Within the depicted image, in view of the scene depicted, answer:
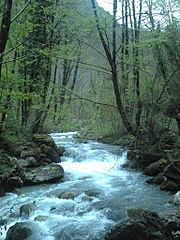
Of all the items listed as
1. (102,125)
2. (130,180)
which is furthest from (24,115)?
(130,180)

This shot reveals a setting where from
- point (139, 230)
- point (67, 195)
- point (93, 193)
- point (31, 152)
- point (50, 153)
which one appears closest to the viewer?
point (139, 230)

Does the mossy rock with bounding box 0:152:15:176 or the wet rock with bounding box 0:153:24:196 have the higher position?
the mossy rock with bounding box 0:152:15:176

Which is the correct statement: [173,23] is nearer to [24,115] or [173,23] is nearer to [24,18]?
[24,18]

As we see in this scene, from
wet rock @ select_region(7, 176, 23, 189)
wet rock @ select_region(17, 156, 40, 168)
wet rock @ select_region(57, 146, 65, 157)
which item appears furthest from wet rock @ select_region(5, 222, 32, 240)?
wet rock @ select_region(57, 146, 65, 157)

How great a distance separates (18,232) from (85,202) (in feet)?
8.59

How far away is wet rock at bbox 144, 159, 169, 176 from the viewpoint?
12.3 metres

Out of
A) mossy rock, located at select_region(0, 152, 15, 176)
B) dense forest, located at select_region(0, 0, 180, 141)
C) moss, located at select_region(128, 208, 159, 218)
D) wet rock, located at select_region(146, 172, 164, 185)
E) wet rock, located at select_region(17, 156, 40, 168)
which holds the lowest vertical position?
wet rock, located at select_region(146, 172, 164, 185)

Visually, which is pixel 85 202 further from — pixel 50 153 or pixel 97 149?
pixel 97 149

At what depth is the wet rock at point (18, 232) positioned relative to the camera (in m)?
7.09

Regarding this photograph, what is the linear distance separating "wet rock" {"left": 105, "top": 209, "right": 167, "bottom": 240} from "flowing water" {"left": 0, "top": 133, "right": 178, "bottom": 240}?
586mm

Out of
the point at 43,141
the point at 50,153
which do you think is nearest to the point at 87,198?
the point at 50,153

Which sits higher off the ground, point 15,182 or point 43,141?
point 43,141

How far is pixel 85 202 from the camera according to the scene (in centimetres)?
945

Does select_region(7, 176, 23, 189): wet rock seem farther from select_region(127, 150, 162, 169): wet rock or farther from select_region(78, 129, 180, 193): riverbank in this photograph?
select_region(127, 150, 162, 169): wet rock
